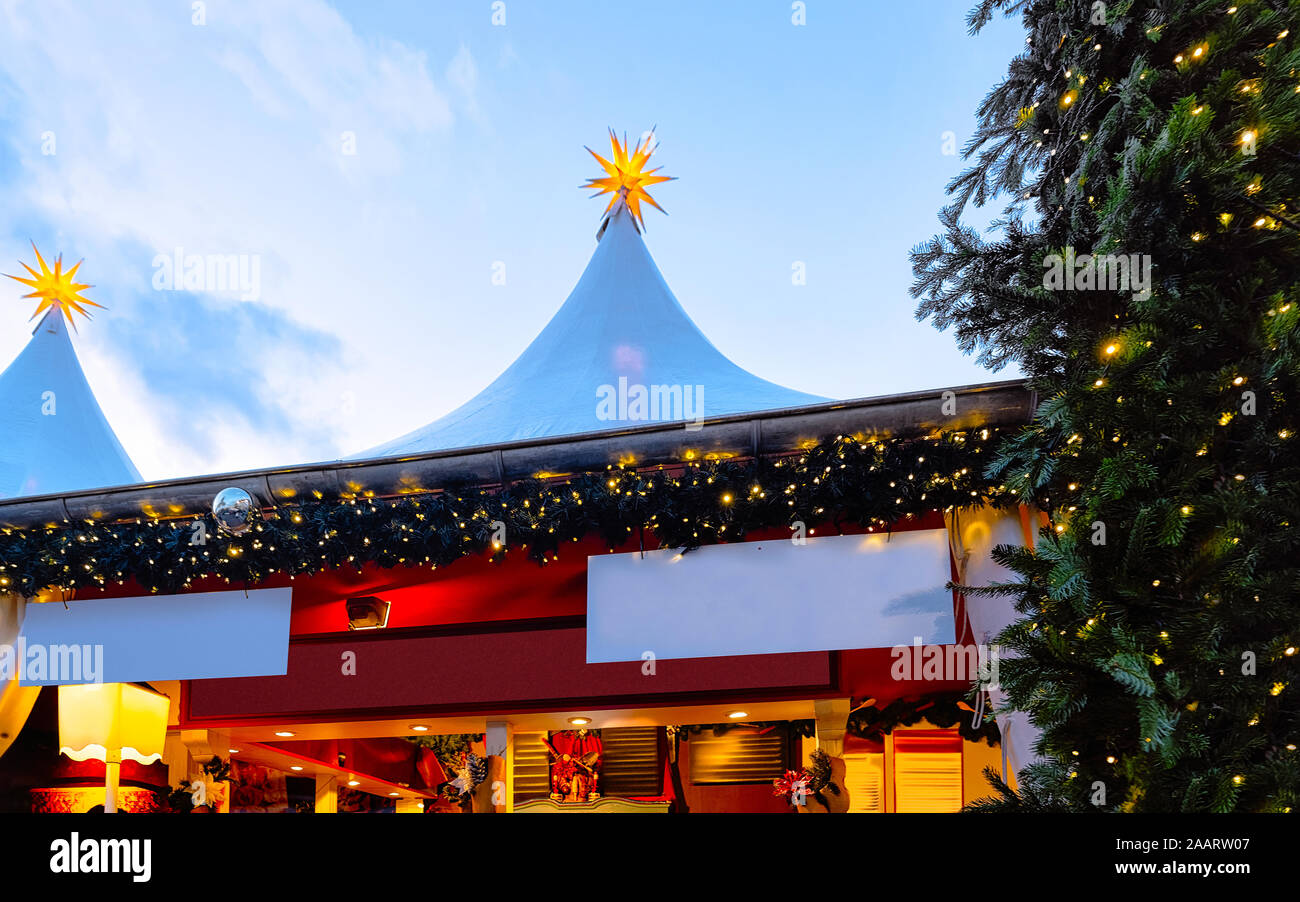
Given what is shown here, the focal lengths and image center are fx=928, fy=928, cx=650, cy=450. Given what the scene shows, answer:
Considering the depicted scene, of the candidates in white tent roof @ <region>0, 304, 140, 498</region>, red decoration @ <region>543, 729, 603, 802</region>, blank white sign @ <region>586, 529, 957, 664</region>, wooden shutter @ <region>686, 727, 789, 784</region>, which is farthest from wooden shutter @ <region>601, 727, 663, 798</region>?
white tent roof @ <region>0, 304, 140, 498</region>

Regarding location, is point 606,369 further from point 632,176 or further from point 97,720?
point 97,720

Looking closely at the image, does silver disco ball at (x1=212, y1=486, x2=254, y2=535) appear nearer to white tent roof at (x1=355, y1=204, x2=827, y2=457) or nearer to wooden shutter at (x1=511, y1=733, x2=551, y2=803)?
white tent roof at (x1=355, y1=204, x2=827, y2=457)

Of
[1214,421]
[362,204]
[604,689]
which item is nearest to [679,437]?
[604,689]

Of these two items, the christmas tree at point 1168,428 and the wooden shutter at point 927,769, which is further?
the wooden shutter at point 927,769

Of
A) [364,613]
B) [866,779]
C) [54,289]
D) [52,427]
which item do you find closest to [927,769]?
[866,779]

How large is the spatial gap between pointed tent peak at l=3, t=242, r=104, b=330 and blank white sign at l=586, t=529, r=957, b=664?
6917mm

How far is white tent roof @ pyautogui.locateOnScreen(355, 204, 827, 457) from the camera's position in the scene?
4.79m

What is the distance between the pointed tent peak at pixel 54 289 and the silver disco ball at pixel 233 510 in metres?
5.84

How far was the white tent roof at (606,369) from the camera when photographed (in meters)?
4.79

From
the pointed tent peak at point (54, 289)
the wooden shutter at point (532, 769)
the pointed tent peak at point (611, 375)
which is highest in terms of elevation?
the pointed tent peak at point (54, 289)

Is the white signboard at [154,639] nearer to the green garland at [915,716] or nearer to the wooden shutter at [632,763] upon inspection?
the wooden shutter at [632,763]

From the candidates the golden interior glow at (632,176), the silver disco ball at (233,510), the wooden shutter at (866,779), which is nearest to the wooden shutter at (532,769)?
the wooden shutter at (866,779)
